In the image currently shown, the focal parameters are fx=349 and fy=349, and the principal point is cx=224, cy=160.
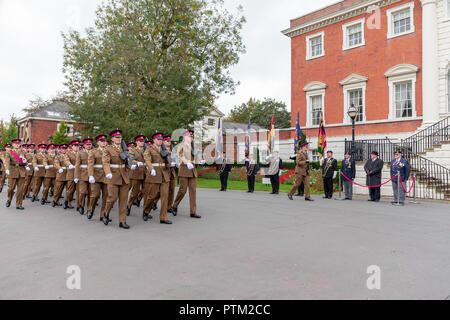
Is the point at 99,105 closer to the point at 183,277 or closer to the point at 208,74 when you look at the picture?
the point at 208,74

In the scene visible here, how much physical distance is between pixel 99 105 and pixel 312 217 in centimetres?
1881

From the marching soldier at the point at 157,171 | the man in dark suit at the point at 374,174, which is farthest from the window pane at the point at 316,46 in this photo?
the marching soldier at the point at 157,171

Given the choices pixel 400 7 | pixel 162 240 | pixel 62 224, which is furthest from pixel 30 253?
pixel 400 7

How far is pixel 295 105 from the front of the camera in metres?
26.3

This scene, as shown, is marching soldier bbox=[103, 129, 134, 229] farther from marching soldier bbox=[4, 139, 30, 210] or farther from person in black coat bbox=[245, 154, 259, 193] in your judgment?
person in black coat bbox=[245, 154, 259, 193]

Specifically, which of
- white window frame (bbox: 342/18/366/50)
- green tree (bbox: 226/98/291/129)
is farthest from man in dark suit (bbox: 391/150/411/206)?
green tree (bbox: 226/98/291/129)

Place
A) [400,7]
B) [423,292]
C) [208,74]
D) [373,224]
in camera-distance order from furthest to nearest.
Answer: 1. [208,74]
2. [400,7]
3. [373,224]
4. [423,292]

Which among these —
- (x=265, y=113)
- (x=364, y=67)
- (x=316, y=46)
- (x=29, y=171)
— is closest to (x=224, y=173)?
(x=29, y=171)

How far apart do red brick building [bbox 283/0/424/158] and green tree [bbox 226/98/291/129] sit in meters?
38.7

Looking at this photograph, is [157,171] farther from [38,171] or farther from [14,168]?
[38,171]

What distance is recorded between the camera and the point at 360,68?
73.6 ft

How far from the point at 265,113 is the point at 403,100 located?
47.8 metres

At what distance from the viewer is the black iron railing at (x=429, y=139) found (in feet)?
53.7

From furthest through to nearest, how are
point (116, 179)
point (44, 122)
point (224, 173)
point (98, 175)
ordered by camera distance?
point (44, 122), point (224, 173), point (98, 175), point (116, 179)
